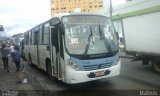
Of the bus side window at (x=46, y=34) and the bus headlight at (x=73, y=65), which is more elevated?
the bus side window at (x=46, y=34)

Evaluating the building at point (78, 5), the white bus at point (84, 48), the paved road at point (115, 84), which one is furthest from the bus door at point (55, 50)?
the building at point (78, 5)

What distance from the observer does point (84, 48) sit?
10.5 meters

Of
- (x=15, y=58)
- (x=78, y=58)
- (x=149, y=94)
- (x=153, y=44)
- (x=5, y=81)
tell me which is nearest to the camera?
(x=149, y=94)

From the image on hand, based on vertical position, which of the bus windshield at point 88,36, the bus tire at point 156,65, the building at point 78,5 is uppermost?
the building at point 78,5

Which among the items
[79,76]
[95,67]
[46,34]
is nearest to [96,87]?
[95,67]

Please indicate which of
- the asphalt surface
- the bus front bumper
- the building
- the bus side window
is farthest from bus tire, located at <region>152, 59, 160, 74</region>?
the building

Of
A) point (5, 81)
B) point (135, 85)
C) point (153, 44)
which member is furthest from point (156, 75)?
point (5, 81)

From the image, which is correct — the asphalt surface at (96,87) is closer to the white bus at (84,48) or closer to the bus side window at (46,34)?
the white bus at (84,48)

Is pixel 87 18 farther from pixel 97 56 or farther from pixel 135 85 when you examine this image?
pixel 135 85

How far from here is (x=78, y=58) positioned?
1031 centimetres

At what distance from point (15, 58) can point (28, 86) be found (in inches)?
229

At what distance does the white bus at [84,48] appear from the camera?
10.3 meters

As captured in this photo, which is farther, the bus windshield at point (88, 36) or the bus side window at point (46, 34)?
the bus side window at point (46, 34)

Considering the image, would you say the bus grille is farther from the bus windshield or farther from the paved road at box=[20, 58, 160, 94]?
the paved road at box=[20, 58, 160, 94]
